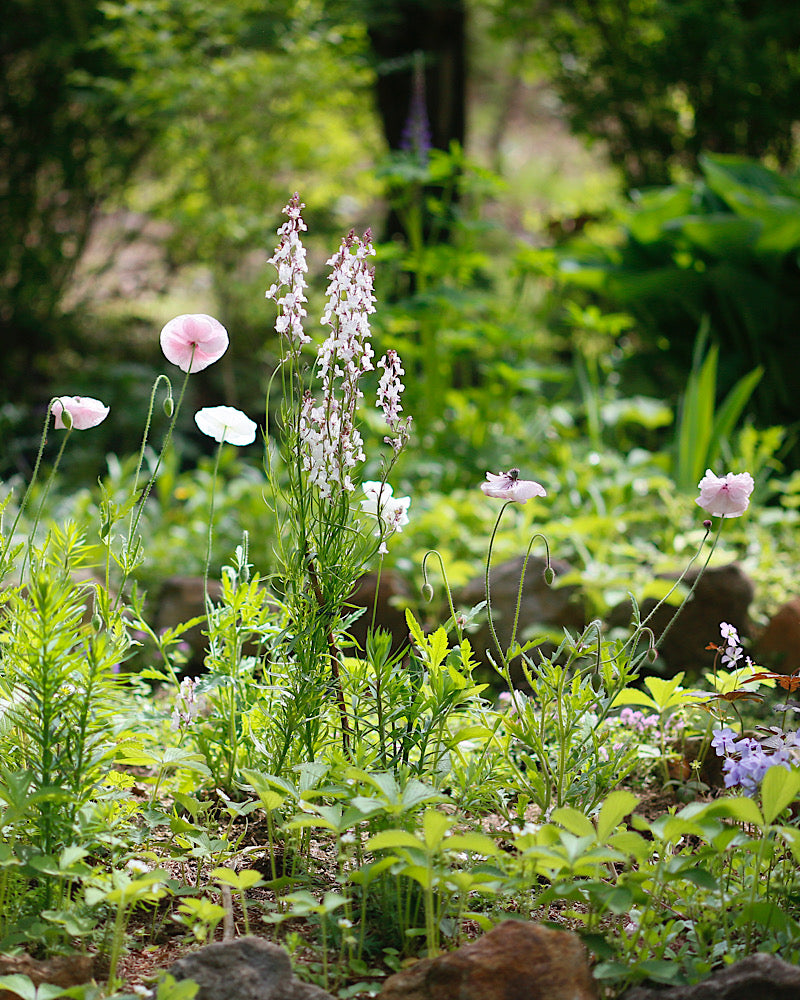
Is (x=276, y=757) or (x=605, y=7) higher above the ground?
(x=605, y=7)

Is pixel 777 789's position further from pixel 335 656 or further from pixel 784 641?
pixel 784 641

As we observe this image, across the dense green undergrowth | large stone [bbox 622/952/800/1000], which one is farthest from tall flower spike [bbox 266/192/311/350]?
large stone [bbox 622/952/800/1000]

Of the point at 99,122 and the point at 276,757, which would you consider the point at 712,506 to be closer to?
the point at 276,757

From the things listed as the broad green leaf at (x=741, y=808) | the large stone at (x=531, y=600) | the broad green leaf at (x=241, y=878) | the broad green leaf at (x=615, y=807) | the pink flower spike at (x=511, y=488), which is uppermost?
the pink flower spike at (x=511, y=488)

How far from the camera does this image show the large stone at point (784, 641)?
242 cm

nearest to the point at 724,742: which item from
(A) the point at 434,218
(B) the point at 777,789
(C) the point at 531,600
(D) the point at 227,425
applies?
(B) the point at 777,789

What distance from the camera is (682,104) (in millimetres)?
5488

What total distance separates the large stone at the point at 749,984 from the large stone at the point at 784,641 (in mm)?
1441

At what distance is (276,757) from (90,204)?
219 inches

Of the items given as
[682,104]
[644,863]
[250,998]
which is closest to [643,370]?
[682,104]

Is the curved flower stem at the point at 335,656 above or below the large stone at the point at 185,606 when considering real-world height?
above

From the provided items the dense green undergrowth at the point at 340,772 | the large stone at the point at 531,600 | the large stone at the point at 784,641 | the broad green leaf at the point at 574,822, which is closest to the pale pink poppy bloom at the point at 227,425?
the dense green undergrowth at the point at 340,772

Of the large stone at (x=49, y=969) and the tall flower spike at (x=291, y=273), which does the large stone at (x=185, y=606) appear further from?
the large stone at (x=49, y=969)

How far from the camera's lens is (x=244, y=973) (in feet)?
3.60
